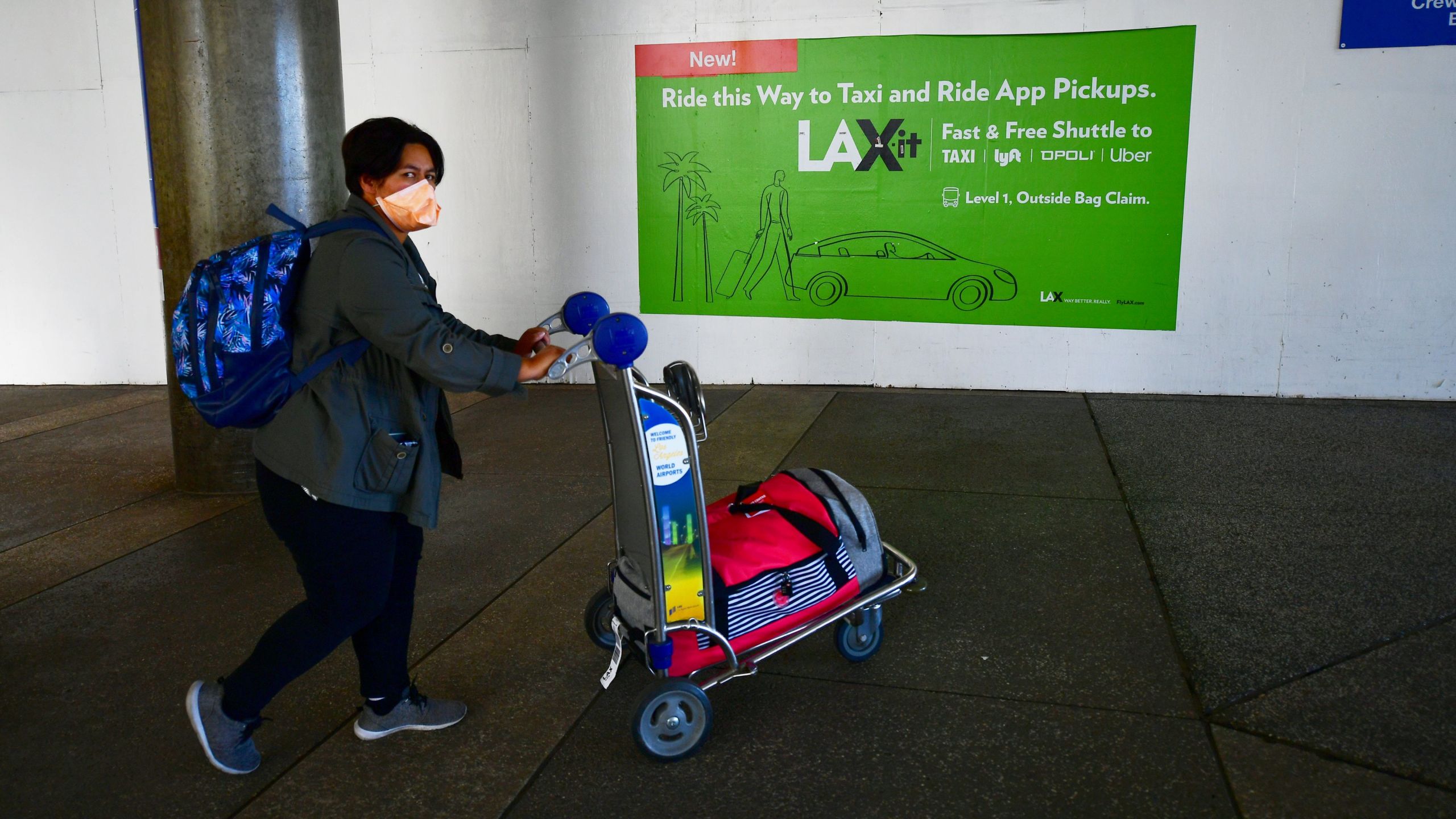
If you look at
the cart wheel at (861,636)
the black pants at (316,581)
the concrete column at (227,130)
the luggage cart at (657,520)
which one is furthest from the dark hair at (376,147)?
the concrete column at (227,130)

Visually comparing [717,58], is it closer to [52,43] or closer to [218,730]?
[52,43]

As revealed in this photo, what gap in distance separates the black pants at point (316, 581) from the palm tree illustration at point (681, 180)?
5219 millimetres

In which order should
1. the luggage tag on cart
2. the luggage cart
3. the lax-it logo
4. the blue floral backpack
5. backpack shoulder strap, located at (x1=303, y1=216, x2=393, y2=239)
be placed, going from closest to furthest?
the blue floral backpack → backpack shoulder strap, located at (x1=303, y1=216, x2=393, y2=239) → the luggage cart → the luggage tag on cart → the lax-it logo

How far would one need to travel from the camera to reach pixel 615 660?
309 centimetres

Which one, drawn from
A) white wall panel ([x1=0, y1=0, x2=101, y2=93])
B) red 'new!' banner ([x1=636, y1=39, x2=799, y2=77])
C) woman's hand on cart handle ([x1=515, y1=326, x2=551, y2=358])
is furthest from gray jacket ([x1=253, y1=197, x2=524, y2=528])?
white wall panel ([x1=0, y1=0, x2=101, y2=93])

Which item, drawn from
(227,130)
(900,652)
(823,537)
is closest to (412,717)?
(823,537)

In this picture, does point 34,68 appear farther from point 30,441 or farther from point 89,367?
point 30,441

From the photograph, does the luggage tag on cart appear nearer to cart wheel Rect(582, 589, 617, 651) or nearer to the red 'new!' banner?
cart wheel Rect(582, 589, 617, 651)

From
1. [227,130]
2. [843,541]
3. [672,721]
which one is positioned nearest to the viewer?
[672,721]

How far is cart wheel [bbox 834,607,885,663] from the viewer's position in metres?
3.34

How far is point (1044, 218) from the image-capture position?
7223 mm

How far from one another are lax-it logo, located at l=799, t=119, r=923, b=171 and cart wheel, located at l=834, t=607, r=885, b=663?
15.3 ft

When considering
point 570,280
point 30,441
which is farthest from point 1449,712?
point 30,441

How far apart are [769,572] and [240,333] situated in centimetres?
153
